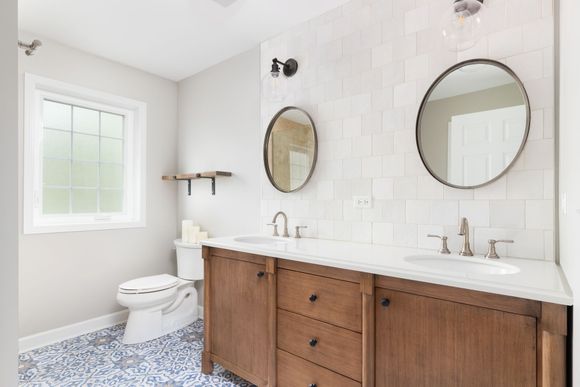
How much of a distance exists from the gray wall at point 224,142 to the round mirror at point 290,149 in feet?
0.50

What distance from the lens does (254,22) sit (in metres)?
2.26

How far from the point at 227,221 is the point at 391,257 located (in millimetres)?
1700

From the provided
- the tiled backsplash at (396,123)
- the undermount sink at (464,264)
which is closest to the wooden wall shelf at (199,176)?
the tiled backsplash at (396,123)

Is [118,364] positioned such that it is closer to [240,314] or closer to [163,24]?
[240,314]

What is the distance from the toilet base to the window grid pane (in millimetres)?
1077

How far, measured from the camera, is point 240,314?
6.19 ft

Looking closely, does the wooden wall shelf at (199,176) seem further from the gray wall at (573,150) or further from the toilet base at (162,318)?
the gray wall at (573,150)

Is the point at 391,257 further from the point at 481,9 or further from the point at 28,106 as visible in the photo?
the point at 28,106

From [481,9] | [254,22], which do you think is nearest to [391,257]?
[481,9]

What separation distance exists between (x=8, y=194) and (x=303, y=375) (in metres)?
1.45

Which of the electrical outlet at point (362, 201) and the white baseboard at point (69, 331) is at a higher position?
the electrical outlet at point (362, 201)

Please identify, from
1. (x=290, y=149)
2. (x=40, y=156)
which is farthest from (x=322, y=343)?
(x=40, y=156)

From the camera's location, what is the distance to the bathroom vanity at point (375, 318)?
102cm

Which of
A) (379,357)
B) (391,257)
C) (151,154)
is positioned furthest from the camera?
(151,154)
